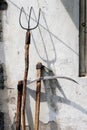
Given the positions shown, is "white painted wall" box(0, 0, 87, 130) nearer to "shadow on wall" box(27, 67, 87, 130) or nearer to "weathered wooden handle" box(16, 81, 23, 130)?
"shadow on wall" box(27, 67, 87, 130)

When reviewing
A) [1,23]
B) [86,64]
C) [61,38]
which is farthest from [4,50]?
[86,64]

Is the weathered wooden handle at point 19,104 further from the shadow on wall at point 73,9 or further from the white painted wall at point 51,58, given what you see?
the shadow on wall at point 73,9

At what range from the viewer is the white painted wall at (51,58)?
4.44m

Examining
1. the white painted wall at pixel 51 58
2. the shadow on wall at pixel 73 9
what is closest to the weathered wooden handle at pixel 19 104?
the white painted wall at pixel 51 58

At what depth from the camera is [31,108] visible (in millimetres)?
4609

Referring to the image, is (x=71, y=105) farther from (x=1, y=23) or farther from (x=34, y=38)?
(x=1, y=23)

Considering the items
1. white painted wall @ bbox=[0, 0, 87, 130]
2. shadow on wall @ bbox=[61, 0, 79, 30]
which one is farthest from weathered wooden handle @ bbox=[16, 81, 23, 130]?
shadow on wall @ bbox=[61, 0, 79, 30]

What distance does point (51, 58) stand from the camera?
177 inches

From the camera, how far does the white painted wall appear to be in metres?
4.44

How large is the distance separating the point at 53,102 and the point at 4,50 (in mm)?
849

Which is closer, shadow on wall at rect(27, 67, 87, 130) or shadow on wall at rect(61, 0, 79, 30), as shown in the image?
shadow on wall at rect(61, 0, 79, 30)

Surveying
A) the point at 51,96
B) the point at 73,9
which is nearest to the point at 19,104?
the point at 51,96

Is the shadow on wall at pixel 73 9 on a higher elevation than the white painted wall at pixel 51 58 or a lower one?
higher

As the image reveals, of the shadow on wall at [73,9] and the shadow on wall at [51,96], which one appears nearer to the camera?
the shadow on wall at [73,9]
